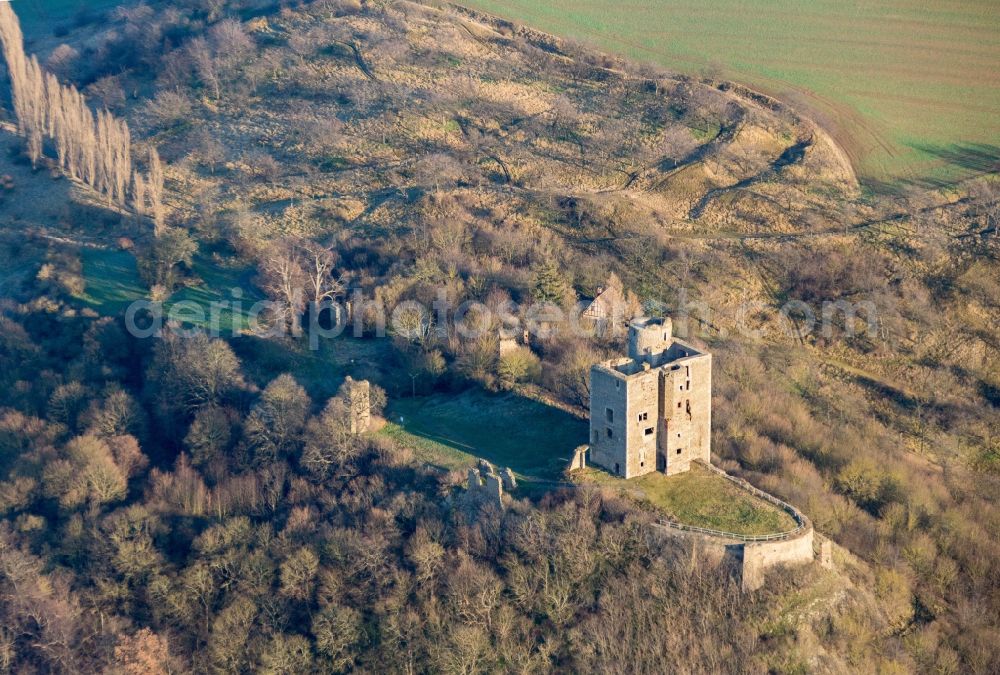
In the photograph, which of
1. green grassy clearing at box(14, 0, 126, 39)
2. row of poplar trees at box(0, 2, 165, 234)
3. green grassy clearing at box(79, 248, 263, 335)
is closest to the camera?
green grassy clearing at box(79, 248, 263, 335)

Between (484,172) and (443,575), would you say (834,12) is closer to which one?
(484,172)

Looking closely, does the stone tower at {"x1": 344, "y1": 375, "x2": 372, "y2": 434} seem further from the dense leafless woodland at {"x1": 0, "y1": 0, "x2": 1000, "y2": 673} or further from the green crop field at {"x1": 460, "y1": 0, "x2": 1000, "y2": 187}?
the green crop field at {"x1": 460, "y1": 0, "x2": 1000, "y2": 187}

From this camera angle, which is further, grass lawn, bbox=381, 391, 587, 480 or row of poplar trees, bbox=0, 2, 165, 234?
row of poplar trees, bbox=0, 2, 165, 234

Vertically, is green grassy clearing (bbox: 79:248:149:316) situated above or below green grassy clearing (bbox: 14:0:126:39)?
below

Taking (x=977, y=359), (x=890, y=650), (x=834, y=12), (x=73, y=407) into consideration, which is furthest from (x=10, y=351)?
(x=834, y=12)

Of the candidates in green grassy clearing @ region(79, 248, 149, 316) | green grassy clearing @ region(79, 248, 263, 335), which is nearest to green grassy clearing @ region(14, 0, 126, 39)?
green grassy clearing @ region(79, 248, 149, 316)

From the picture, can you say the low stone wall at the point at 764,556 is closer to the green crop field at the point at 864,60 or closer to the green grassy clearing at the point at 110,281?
the green crop field at the point at 864,60

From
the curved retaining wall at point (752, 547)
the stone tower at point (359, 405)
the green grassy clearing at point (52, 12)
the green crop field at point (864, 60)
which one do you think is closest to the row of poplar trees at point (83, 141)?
the stone tower at point (359, 405)
